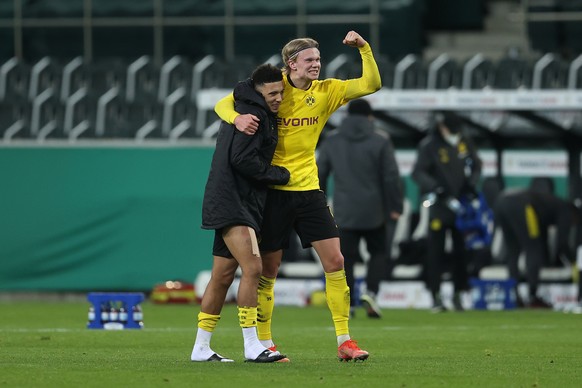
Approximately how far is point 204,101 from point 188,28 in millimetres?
7640

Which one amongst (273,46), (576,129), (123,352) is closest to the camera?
(123,352)

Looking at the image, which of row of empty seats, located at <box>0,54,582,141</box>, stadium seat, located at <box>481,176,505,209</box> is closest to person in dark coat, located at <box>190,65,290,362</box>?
stadium seat, located at <box>481,176,505,209</box>

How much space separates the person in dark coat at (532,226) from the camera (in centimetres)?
1623

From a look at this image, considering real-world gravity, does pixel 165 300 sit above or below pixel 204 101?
below

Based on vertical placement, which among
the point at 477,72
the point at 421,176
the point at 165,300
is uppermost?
the point at 477,72

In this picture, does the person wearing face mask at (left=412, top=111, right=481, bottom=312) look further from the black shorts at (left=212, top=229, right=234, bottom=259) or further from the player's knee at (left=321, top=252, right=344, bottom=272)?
the black shorts at (left=212, top=229, right=234, bottom=259)

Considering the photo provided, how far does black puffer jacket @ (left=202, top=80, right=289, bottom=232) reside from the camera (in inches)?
338

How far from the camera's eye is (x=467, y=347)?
10.4m

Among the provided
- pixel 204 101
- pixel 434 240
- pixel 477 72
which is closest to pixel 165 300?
pixel 204 101

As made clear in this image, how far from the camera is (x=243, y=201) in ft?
28.5

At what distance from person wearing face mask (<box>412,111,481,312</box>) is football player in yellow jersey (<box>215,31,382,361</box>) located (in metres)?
6.42

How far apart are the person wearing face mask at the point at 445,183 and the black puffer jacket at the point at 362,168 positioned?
3.37 feet

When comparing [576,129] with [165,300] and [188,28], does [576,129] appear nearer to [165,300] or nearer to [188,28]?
[165,300]

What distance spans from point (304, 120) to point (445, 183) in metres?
6.74
